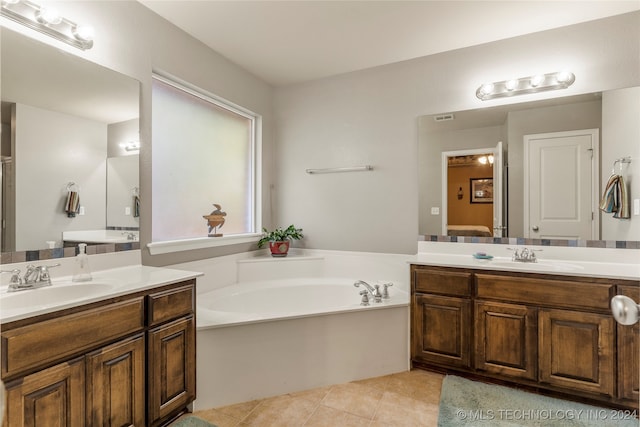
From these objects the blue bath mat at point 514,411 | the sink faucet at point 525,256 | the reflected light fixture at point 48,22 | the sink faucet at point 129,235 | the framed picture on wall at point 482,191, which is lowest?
the blue bath mat at point 514,411

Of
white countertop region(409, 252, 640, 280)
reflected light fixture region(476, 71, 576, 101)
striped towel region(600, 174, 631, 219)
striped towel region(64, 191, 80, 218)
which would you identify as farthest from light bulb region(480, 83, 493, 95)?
striped towel region(64, 191, 80, 218)

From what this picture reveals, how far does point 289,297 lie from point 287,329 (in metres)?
0.81

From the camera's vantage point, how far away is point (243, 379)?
6.72 ft

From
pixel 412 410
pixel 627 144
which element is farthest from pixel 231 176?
pixel 627 144

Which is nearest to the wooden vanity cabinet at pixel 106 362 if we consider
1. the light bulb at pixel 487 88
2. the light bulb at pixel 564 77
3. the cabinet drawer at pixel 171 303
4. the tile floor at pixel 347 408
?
the cabinet drawer at pixel 171 303

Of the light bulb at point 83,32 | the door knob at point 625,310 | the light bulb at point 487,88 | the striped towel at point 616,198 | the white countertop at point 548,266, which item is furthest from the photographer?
the light bulb at point 487,88

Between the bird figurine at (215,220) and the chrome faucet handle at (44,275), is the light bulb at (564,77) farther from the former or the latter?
the chrome faucet handle at (44,275)

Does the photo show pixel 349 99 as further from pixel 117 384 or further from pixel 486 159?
pixel 117 384

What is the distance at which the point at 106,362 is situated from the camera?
4.72 ft

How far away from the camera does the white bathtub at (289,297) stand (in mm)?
2504

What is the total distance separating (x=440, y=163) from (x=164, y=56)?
92.1 inches

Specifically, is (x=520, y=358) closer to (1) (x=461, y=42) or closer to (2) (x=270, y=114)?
(1) (x=461, y=42)

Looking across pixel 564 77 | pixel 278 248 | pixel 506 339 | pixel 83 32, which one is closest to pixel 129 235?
pixel 83 32

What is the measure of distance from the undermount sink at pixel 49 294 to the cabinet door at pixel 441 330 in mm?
2032
